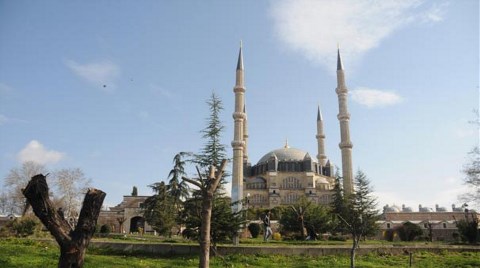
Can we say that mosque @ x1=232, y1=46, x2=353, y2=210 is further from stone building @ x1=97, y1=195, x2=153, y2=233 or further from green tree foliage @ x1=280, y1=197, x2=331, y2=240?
green tree foliage @ x1=280, y1=197, x2=331, y2=240

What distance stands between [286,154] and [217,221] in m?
49.9

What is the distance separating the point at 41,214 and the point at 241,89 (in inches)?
1039

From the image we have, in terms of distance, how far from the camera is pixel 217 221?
1386 centimetres

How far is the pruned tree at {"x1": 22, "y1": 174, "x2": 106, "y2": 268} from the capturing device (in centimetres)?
570

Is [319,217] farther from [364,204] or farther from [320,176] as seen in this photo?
[320,176]

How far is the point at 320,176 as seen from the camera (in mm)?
60625

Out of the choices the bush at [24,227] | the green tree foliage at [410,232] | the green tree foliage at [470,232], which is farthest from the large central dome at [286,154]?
the bush at [24,227]

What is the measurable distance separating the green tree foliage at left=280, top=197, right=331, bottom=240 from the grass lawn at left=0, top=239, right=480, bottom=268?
891 cm

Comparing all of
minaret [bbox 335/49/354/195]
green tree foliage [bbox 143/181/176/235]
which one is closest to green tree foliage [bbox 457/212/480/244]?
minaret [bbox 335/49/354/195]

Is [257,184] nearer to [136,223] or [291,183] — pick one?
[291,183]

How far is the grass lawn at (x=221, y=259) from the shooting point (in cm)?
1106

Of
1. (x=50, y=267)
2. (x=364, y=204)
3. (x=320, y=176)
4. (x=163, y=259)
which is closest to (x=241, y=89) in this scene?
(x=364, y=204)

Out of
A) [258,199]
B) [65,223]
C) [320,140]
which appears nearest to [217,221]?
[65,223]

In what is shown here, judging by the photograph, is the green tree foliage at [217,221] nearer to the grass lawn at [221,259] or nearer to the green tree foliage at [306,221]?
the grass lawn at [221,259]
